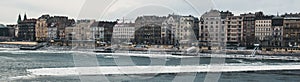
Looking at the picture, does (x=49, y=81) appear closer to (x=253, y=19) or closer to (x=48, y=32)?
(x=253, y=19)

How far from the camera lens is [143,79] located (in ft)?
90.7

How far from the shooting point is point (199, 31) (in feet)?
335

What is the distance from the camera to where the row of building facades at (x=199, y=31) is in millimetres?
93062

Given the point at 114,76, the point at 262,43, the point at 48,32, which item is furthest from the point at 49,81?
the point at 48,32

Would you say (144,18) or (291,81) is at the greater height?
(144,18)

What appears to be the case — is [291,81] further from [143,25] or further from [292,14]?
[143,25]

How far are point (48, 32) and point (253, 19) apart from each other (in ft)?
215

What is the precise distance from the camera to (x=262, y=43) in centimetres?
9331

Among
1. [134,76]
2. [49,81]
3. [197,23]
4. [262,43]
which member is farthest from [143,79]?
[197,23]

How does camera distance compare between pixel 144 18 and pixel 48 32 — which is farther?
pixel 48 32

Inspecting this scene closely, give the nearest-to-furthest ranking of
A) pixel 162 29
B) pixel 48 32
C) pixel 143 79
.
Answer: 1. pixel 143 79
2. pixel 162 29
3. pixel 48 32

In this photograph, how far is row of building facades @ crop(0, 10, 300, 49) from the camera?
93062mm

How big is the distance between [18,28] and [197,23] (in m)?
69.2

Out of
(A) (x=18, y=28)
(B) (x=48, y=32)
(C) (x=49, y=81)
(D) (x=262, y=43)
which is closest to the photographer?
(C) (x=49, y=81)
